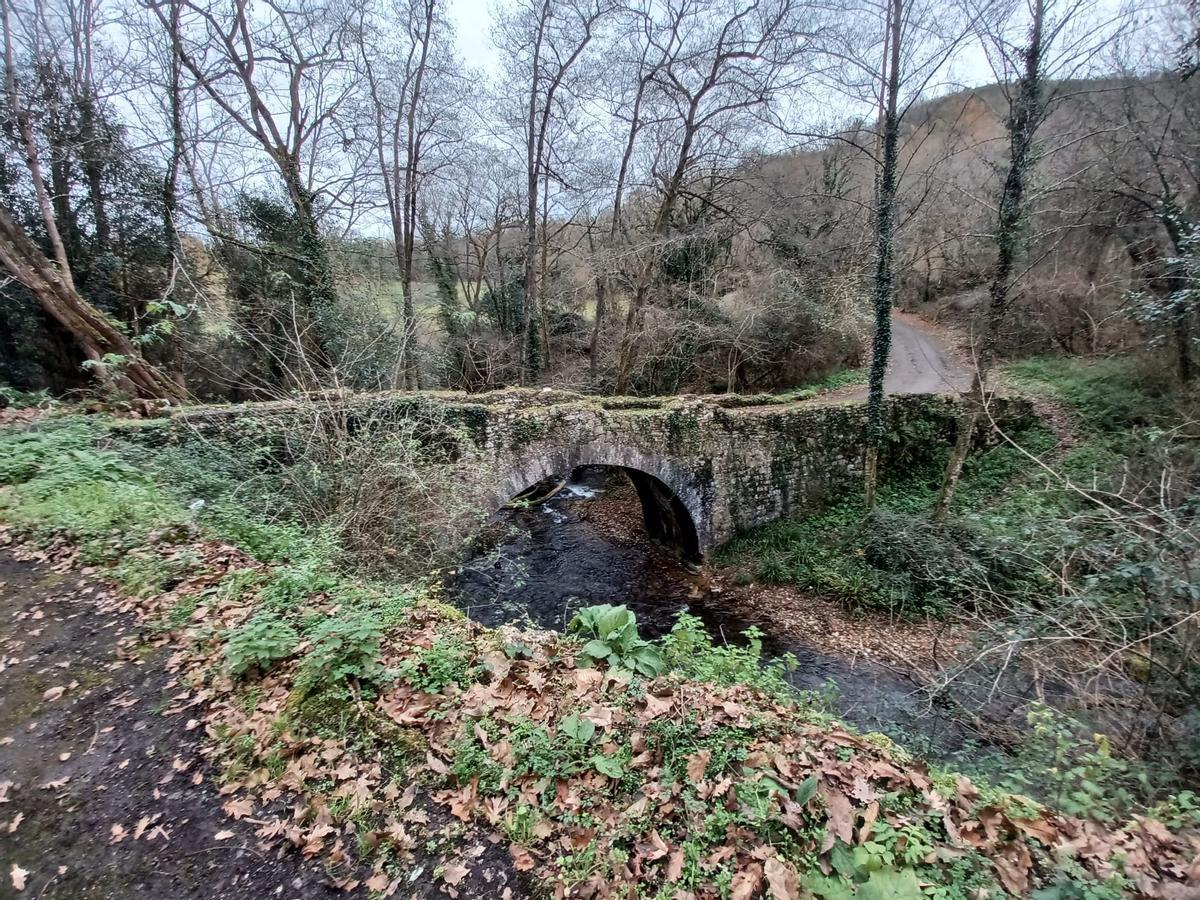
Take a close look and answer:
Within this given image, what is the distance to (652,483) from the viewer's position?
35.3 ft

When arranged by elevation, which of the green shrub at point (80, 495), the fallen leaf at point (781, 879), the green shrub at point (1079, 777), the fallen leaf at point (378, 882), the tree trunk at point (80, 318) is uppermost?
the tree trunk at point (80, 318)

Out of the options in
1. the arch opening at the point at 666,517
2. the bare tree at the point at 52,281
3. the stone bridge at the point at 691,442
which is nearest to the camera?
the bare tree at the point at 52,281

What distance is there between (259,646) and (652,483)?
8481mm

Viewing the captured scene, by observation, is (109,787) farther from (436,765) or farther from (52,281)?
(52,281)

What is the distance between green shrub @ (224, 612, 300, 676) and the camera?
2.85 metres

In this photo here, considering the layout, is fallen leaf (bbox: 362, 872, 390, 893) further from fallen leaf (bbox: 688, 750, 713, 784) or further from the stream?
the stream

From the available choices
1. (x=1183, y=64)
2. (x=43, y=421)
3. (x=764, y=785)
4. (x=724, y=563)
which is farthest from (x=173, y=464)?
(x=1183, y=64)

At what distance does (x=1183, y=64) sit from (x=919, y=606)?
10007 millimetres

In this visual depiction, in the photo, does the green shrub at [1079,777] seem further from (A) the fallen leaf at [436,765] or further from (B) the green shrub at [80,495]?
(B) the green shrub at [80,495]

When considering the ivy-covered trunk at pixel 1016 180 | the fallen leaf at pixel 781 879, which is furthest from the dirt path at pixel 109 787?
the ivy-covered trunk at pixel 1016 180

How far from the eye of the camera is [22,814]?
214 cm

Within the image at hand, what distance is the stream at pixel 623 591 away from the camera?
5.86 meters

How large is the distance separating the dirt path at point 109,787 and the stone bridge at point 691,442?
3846mm

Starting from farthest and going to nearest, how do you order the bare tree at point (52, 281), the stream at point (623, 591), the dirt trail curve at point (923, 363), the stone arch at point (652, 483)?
the dirt trail curve at point (923, 363)
the stone arch at point (652, 483)
the bare tree at point (52, 281)
the stream at point (623, 591)
